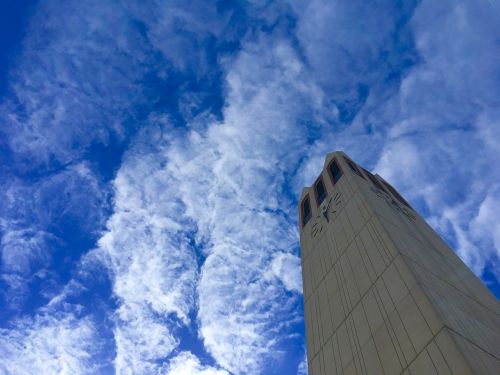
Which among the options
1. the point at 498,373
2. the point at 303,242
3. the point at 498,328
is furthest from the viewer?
the point at 303,242

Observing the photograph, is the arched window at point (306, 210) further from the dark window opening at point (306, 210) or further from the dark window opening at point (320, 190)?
the dark window opening at point (320, 190)

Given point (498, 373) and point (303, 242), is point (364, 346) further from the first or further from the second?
point (303, 242)

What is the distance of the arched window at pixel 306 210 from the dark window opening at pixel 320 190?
6.31 feet

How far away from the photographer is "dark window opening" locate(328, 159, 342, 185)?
122 ft

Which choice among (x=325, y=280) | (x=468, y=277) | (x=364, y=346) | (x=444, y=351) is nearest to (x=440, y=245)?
(x=468, y=277)

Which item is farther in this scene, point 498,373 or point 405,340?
point 405,340

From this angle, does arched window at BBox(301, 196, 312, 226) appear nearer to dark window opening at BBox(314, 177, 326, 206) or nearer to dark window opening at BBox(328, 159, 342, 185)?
dark window opening at BBox(314, 177, 326, 206)

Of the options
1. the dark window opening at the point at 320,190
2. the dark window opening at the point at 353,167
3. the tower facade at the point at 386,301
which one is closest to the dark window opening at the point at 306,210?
the dark window opening at the point at 320,190

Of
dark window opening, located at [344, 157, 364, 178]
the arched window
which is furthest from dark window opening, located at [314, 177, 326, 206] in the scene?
dark window opening, located at [344, 157, 364, 178]

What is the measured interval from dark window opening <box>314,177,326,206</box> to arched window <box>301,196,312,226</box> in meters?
1.92

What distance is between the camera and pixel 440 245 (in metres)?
29.4

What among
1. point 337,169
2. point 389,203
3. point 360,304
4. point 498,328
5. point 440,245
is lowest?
point 498,328

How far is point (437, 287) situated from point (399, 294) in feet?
8.30

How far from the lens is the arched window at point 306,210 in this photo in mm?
40188
